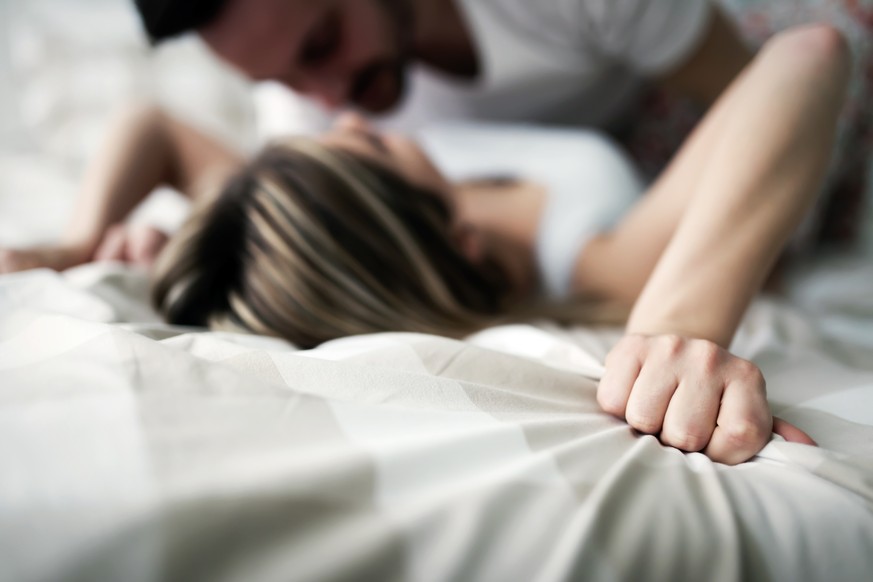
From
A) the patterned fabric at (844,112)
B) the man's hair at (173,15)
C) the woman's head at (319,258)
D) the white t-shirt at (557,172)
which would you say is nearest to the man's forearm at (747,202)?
the woman's head at (319,258)

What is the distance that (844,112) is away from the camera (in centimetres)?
98

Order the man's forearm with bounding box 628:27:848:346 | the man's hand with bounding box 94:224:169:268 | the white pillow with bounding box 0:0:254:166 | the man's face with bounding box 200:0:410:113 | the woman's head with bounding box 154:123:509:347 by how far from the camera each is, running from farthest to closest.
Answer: the white pillow with bounding box 0:0:254:166 → the man's face with bounding box 200:0:410:113 → the man's hand with bounding box 94:224:169:268 → the woman's head with bounding box 154:123:509:347 → the man's forearm with bounding box 628:27:848:346

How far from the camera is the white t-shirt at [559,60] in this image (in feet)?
2.99

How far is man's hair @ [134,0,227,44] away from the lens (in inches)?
30.1

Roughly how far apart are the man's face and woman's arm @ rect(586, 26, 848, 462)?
0.60 metres

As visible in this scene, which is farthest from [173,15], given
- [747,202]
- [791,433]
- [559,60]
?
[791,433]

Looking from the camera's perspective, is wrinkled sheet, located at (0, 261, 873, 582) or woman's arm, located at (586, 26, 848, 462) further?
woman's arm, located at (586, 26, 848, 462)

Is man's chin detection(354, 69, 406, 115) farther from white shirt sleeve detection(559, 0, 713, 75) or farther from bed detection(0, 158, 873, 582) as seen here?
bed detection(0, 158, 873, 582)

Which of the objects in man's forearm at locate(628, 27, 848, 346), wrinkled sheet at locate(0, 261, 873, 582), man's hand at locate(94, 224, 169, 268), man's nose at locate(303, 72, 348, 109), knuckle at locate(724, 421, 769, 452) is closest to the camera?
wrinkled sheet at locate(0, 261, 873, 582)

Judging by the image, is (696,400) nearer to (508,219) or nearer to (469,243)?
Result: (469,243)

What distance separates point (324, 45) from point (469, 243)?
42 centimetres

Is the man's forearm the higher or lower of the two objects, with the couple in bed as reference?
higher

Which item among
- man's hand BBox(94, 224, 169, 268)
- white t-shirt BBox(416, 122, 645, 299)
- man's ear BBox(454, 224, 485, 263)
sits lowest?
man's hand BBox(94, 224, 169, 268)

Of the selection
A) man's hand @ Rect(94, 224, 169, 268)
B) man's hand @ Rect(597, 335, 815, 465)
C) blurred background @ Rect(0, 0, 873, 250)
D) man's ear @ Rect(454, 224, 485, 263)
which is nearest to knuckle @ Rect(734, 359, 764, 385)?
man's hand @ Rect(597, 335, 815, 465)
